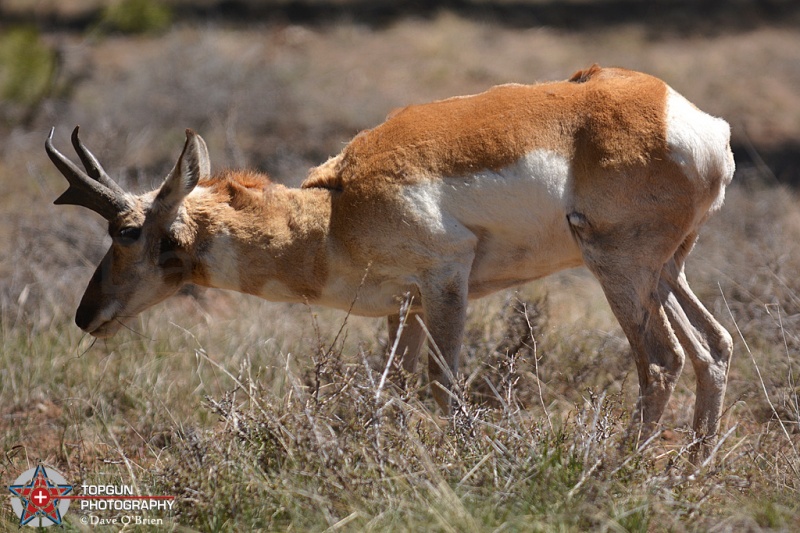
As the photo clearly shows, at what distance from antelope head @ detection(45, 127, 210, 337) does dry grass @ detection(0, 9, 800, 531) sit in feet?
1.71

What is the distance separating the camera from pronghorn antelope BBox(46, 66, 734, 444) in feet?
16.2

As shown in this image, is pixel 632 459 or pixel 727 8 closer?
pixel 632 459

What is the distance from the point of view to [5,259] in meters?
8.34

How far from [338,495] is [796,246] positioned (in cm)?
578

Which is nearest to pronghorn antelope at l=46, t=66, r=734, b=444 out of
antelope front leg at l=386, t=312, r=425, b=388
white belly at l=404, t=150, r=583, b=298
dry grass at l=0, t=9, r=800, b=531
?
white belly at l=404, t=150, r=583, b=298

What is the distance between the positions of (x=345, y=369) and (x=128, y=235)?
1.58 m

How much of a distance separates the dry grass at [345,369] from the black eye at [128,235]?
0.82 metres

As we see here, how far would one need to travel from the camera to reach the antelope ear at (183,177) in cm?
498

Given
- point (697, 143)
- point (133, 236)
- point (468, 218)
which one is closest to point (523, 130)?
point (468, 218)

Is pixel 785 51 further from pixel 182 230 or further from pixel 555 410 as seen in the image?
pixel 182 230

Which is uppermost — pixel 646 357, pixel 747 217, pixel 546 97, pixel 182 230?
pixel 546 97

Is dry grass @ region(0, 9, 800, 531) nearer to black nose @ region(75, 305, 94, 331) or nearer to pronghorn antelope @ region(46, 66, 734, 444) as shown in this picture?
pronghorn antelope @ region(46, 66, 734, 444)

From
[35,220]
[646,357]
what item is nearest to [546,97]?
[646,357]

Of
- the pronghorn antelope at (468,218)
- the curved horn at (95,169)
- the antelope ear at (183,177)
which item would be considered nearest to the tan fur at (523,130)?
the pronghorn antelope at (468,218)
